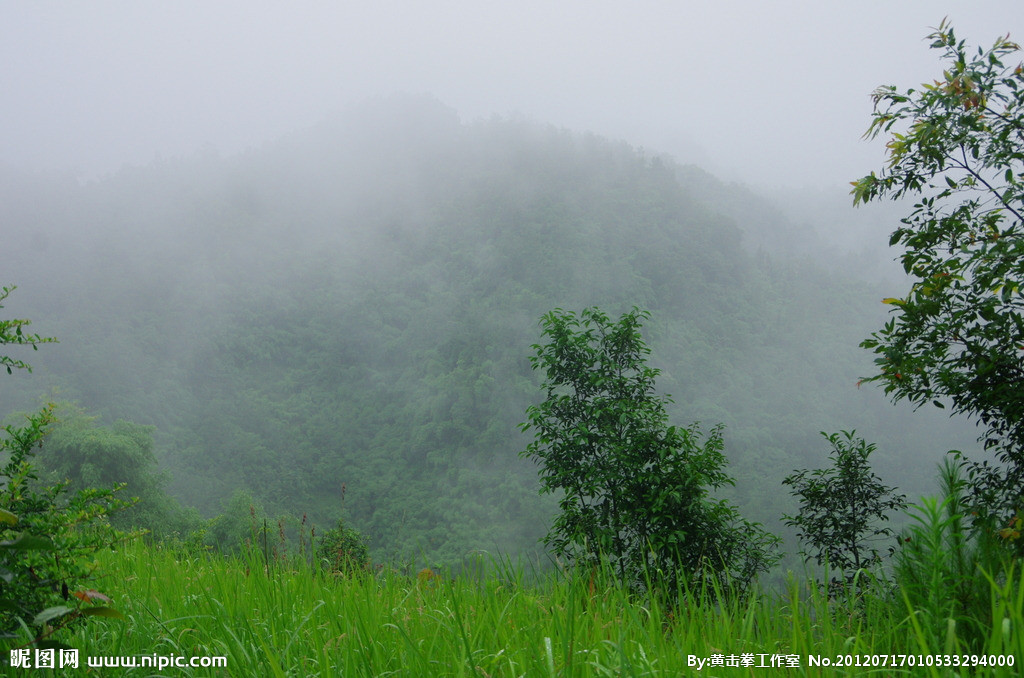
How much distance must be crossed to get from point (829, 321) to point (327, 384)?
59.6m

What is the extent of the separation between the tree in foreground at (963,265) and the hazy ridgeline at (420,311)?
117 ft

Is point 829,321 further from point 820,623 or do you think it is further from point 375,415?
point 820,623

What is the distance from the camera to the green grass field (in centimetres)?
140

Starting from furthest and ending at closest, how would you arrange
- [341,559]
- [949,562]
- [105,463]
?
[105,463]
[341,559]
[949,562]

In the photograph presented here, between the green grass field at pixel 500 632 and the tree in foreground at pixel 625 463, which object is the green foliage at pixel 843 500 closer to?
the tree in foreground at pixel 625 463

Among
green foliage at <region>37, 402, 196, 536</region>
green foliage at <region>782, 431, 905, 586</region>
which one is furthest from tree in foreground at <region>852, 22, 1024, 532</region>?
green foliage at <region>37, 402, 196, 536</region>

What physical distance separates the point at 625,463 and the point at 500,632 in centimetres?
549

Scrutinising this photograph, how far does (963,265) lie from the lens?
373cm

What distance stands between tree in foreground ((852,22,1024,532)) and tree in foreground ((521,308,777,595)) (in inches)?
116

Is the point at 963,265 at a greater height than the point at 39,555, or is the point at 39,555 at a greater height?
the point at 963,265

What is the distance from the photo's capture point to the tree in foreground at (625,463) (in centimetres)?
679

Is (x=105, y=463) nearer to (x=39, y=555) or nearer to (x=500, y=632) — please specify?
(x=39, y=555)

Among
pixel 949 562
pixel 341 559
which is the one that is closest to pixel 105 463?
pixel 341 559

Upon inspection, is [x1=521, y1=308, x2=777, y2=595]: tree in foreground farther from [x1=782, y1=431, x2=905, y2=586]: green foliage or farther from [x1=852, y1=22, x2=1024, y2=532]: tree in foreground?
[x1=852, y1=22, x2=1024, y2=532]: tree in foreground
